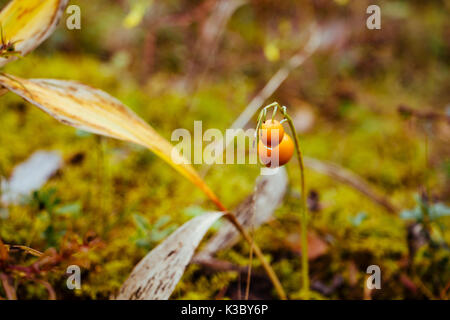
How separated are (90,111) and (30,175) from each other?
63cm

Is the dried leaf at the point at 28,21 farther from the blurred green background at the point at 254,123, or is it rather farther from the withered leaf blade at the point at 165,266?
the withered leaf blade at the point at 165,266

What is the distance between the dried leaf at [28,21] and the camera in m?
0.71

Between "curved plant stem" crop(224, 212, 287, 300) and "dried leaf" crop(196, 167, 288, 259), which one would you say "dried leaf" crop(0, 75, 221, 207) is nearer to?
"curved plant stem" crop(224, 212, 287, 300)

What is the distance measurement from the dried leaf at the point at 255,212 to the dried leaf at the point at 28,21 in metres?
0.60

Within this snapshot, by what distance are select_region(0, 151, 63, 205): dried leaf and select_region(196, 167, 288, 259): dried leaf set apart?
589 mm

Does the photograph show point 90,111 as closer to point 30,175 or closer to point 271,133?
point 271,133

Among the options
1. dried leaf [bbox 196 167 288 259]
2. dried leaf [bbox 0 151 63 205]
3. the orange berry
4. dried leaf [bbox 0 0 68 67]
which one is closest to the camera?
the orange berry

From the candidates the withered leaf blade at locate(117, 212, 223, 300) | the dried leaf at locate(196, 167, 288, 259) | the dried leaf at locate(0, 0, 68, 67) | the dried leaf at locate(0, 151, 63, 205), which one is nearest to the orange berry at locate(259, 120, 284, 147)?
the withered leaf blade at locate(117, 212, 223, 300)

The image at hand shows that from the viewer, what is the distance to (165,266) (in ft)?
2.13

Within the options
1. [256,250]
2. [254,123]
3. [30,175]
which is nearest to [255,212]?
[256,250]

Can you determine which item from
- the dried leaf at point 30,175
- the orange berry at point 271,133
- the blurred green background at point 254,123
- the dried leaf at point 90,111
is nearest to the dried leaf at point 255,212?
the blurred green background at point 254,123

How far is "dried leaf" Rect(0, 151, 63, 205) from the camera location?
3.51 ft
